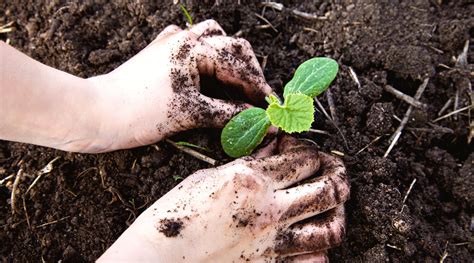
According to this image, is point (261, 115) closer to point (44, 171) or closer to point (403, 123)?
point (403, 123)

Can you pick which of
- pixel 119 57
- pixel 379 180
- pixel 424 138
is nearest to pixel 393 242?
pixel 379 180

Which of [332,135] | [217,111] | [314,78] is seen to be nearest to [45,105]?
[217,111]

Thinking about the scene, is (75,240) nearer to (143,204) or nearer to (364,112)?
(143,204)

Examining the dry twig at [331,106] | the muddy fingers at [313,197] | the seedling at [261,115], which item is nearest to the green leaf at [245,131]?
the seedling at [261,115]

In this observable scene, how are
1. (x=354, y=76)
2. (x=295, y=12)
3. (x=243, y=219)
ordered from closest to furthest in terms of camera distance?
(x=243, y=219)
(x=354, y=76)
(x=295, y=12)

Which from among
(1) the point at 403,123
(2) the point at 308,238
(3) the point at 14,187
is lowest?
(3) the point at 14,187

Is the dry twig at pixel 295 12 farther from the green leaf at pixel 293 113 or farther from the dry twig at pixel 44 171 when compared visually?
the dry twig at pixel 44 171

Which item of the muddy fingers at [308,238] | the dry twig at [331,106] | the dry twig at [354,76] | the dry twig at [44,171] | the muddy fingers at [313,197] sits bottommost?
the dry twig at [44,171]
